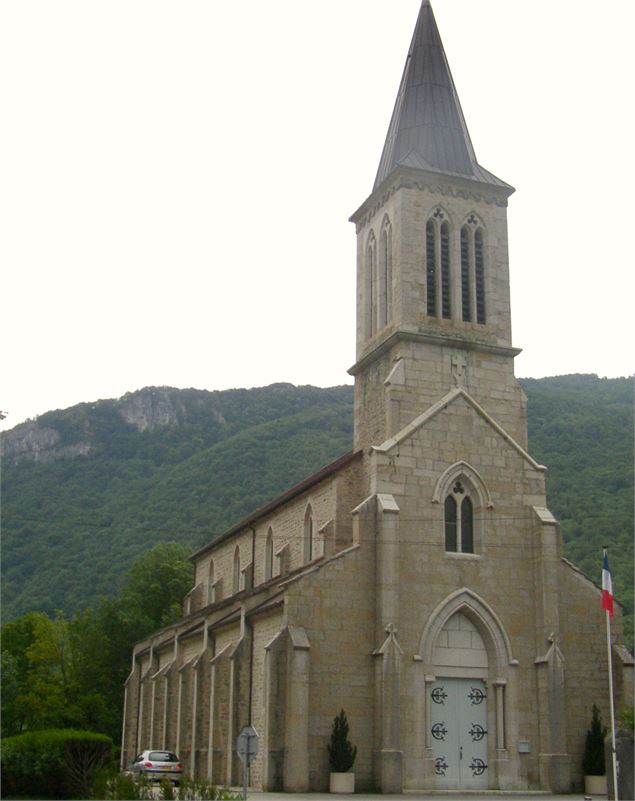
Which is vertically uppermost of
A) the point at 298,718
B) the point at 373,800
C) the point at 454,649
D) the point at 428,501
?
the point at 428,501

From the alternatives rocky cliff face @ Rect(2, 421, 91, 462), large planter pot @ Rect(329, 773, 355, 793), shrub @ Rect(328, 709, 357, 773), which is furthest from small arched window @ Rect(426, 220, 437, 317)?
rocky cliff face @ Rect(2, 421, 91, 462)

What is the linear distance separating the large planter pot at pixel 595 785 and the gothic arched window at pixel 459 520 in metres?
8.36

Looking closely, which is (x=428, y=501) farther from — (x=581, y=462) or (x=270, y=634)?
(x=581, y=462)

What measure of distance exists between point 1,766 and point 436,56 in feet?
111

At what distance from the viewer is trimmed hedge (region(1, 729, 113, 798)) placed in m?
25.8

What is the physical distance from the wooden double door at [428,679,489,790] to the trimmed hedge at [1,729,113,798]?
41.4 feet

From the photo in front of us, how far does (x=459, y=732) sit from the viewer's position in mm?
35156

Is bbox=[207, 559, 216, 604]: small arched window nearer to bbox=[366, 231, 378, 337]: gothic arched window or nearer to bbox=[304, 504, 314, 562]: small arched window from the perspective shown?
bbox=[304, 504, 314, 562]: small arched window

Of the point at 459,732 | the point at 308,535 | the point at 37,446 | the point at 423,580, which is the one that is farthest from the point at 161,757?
the point at 37,446

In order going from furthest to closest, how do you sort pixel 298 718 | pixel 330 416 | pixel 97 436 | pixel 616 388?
pixel 97 436, pixel 330 416, pixel 616 388, pixel 298 718

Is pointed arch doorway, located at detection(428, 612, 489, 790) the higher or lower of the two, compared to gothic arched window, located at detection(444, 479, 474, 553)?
lower

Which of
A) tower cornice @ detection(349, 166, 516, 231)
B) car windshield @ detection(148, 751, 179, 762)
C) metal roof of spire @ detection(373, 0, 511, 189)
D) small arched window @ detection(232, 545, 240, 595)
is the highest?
metal roof of spire @ detection(373, 0, 511, 189)

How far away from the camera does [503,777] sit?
3475 centimetres

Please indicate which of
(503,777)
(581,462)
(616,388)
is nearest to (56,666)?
(581,462)
